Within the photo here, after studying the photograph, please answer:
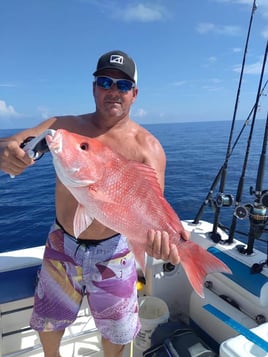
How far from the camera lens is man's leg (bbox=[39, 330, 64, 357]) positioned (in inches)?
87.5

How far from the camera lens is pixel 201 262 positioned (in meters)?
1.71

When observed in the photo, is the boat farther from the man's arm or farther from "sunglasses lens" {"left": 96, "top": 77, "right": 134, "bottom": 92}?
"sunglasses lens" {"left": 96, "top": 77, "right": 134, "bottom": 92}

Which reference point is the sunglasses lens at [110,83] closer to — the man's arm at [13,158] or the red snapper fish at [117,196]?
the red snapper fish at [117,196]

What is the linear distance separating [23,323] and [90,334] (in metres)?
0.65

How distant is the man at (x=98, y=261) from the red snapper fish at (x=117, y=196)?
18.6 inches

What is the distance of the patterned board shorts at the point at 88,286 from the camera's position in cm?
213

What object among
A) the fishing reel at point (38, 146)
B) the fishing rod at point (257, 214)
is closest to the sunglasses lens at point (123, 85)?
the fishing reel at point (38, 146)

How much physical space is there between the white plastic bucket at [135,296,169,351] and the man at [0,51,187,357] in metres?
0.60

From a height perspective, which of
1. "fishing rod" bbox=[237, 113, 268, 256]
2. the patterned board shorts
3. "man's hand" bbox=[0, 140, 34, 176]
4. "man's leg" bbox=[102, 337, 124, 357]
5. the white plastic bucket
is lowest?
the white plastic bucket

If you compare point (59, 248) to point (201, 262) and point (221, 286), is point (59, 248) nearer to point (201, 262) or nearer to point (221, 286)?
point (201, 262)

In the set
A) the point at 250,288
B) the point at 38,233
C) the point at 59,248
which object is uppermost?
the point at 59,248

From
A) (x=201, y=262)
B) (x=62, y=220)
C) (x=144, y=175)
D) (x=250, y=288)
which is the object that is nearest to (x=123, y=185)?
(x=144, y=175)

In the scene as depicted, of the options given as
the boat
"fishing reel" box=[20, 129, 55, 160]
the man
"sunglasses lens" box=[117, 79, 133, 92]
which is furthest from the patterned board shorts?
"sunglasses lens" box=[117, 79, 133, 92]

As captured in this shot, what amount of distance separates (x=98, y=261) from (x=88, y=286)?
20cm
